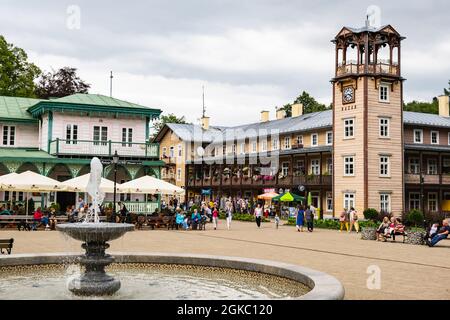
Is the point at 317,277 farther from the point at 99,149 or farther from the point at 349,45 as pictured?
the point at 349,45

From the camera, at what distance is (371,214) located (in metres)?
36.0

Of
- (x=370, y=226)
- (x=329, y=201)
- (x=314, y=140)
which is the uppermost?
(x=314, y=140)

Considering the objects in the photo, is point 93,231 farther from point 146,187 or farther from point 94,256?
point 146,187

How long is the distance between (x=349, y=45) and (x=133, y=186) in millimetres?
21336

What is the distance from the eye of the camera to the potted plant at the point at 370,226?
23.5m

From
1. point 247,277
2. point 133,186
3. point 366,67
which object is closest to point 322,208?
point 366,67

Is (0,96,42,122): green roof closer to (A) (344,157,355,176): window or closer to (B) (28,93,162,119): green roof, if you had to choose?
(B) (28,93,162,119): green roof

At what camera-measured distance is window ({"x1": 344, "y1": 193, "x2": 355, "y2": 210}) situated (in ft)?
130

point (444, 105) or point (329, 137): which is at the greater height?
point (444, 105)

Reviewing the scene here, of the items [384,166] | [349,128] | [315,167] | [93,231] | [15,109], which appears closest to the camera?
[93,231]

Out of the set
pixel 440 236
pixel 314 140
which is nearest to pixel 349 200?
pixel 314 140

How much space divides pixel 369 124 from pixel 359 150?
80.4 inches

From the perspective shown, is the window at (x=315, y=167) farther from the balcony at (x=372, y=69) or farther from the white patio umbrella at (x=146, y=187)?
the white patio umbrella at (x=146, y=187)

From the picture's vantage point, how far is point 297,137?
5056cm
